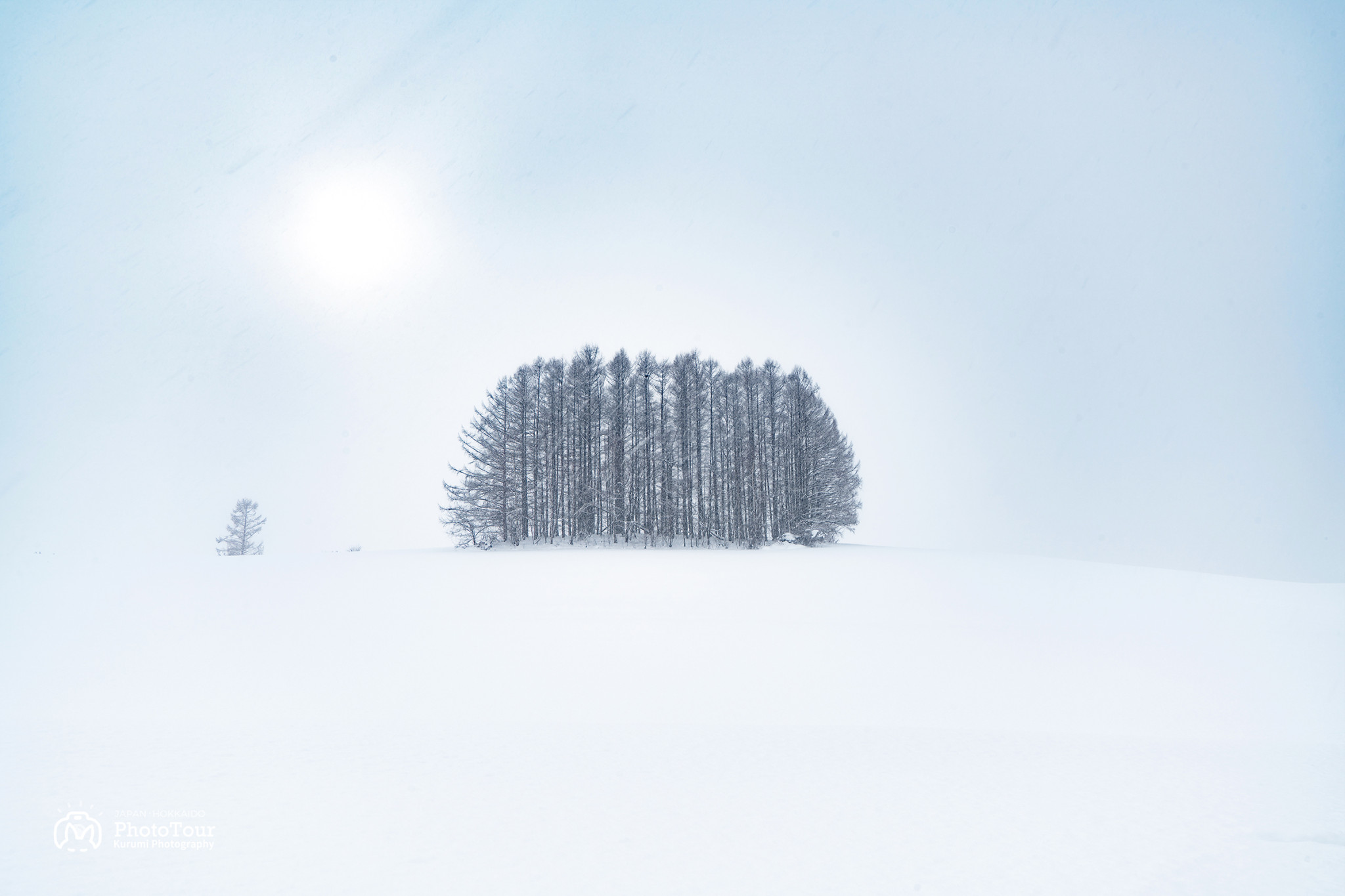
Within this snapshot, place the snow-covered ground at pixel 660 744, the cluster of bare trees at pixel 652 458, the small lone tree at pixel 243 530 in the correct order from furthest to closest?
the small lone tree at pixel 243 530, the cluster of bare trees at pixel 652 458, the snow-covered ground at pixel 660 744

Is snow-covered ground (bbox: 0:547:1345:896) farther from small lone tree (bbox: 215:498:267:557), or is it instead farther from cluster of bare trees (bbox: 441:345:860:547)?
small lone tree (bbox: 215:498:267:557)

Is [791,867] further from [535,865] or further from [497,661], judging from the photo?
[497,661]

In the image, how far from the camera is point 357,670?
748 cm

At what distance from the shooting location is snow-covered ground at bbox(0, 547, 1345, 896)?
363cm

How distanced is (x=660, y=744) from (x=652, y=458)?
23.8 meters

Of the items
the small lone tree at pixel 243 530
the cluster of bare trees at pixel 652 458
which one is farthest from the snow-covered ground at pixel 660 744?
the small lone tree at pixel 243 530

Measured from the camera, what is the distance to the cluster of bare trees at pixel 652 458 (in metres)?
27.7

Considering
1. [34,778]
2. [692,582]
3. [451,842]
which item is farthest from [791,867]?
[692,582]

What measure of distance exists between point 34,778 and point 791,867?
5630 mm

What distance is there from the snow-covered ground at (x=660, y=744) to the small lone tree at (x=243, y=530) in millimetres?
36354

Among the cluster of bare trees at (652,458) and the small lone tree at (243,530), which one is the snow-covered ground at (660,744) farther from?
the small lone tree at (243,530)

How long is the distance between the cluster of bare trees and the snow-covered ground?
1582 centimetres

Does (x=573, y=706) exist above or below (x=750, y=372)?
below

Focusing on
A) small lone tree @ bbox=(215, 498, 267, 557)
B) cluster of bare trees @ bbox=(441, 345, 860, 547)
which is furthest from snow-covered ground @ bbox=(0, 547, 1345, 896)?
small lone tree @ bbox=(215, 498, 267, 557)
